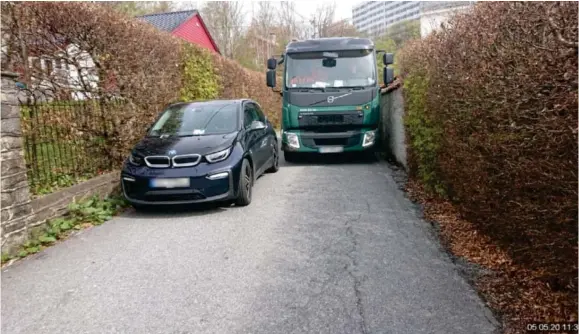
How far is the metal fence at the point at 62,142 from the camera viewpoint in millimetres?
5441

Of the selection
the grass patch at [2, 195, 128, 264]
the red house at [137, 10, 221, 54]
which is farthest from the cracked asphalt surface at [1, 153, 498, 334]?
the red house at [137, 10, 221, 54]

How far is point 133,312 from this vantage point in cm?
340

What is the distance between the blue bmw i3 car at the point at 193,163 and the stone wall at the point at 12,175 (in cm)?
150

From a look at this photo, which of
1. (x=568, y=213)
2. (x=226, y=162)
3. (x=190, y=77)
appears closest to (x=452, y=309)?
(x=568, y=213)

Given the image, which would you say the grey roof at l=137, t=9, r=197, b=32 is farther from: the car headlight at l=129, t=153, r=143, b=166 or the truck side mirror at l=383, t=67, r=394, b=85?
the car headlight at l=129, t=153, r=143, b=166

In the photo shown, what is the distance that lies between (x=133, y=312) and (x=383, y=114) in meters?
10.1

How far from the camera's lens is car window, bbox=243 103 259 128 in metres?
7.48

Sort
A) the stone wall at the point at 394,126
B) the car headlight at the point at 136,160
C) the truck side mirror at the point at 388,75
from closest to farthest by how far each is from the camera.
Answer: the car headlight at the point at 136,160 → the stone wall at the point at 394,126 → the truck side mirror at the point at 388,75

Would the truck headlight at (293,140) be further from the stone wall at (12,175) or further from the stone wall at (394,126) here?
the stone wall at (12,175)

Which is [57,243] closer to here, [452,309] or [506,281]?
[452,309]

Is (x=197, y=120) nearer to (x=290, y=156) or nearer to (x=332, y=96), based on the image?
(x=332, y=96)

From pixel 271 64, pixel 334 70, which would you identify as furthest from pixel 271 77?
pixel 334 70

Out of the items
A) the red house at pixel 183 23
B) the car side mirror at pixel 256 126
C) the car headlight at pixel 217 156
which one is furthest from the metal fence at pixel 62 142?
the red house at pixel 183 23
